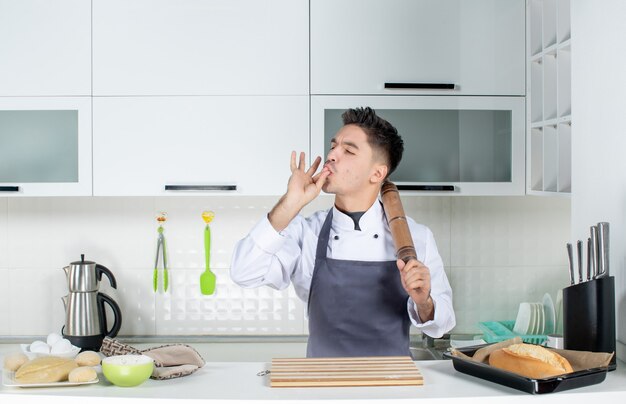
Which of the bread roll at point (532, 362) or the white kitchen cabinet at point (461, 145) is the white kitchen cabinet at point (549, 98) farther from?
the bread roll at point (532, 362)

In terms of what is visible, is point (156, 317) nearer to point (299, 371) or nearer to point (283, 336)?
point (283, 336)

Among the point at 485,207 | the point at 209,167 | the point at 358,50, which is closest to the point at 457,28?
the point at 358,50

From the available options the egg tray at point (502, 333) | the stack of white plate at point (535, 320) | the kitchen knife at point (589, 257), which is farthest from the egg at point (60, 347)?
the stack of white plate at point (535, 320)

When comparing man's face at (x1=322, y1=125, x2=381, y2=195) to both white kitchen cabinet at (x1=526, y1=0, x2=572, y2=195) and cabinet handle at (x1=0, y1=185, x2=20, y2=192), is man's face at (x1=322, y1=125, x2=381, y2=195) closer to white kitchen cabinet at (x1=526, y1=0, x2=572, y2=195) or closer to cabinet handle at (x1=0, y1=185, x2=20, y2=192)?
white kitchen cabinet at (x1=526, y1=0, x2=572, y2=195)

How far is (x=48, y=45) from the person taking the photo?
269 centimetres

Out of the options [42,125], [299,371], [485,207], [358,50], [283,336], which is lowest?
[283,336]

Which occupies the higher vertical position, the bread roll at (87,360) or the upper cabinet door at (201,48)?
the upper cabinet door at (201,48)

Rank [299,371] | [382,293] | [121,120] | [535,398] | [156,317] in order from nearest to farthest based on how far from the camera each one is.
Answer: [535,398] → [299,371] → [382,293] → [121,120] → [156,317]

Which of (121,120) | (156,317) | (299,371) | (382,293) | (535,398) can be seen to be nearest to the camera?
(535,398)

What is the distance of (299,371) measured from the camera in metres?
1.51

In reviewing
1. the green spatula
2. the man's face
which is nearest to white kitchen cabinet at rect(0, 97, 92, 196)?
the green spatula

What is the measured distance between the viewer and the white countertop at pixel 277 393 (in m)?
1.39

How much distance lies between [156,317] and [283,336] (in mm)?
534

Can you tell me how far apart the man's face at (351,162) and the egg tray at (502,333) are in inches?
39.6
